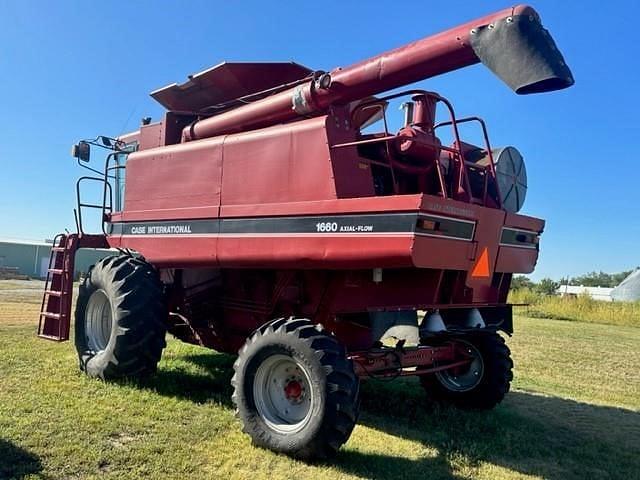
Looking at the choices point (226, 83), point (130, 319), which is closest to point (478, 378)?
point (130, 319)

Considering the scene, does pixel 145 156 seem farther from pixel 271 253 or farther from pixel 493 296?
pixel 493 296

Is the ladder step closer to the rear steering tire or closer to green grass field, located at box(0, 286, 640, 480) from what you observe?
green grass field, located at box(0, 286, 640, 480)

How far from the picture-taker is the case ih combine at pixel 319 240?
4.41m

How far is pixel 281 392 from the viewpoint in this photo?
16.2 feet

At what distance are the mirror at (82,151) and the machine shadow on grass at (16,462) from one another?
4901 millimetres

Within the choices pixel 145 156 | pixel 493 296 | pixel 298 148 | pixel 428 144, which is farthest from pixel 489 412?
pixel 145 156

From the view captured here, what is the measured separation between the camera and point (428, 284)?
4895mm

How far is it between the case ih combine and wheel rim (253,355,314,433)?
0.6 inches

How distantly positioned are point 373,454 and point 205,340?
2.87m

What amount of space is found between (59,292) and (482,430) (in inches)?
216

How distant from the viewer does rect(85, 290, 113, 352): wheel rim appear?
275 inches

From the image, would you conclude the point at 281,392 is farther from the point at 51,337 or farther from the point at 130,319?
the point at 51,337

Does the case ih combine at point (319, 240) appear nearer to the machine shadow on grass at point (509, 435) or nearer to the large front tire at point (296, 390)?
the large front tire at point (296, 390)

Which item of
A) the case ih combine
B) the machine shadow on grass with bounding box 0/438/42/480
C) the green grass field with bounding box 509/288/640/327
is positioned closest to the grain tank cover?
the case ih combine
